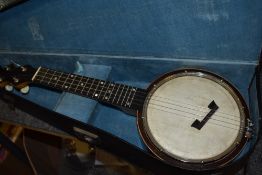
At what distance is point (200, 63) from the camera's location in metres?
0.99

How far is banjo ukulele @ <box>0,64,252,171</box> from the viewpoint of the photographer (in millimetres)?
884

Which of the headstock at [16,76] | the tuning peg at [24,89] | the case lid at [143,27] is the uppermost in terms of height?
the case lid at [143,27]

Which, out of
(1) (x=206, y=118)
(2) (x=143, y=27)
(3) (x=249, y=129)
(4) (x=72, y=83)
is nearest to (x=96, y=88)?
(4) (x=72, y=83)

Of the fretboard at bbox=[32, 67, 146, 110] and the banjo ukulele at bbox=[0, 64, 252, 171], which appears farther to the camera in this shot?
the fretboard at bbox=[32, 67, 146, 110]

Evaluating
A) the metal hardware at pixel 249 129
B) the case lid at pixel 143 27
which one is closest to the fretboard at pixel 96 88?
the case lid at pixel 143 27

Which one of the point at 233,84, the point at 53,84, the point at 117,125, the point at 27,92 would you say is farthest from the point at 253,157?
the point at 27,92

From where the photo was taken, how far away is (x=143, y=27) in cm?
95

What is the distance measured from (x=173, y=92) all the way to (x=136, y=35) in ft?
0.64

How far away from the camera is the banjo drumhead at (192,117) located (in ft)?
2.92

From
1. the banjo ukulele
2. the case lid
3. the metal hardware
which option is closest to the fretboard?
the banjo ukulele

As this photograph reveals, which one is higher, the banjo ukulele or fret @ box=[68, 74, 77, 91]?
fret @ box=[68, 74, 77, 91]

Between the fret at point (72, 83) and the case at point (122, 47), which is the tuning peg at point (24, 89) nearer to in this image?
the case at point (122, 47)

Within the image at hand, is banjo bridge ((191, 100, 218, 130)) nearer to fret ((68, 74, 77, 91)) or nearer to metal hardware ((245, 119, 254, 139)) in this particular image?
metal hardware ((245, 119, 254, 139))

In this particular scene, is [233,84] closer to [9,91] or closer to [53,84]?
[53,84]
